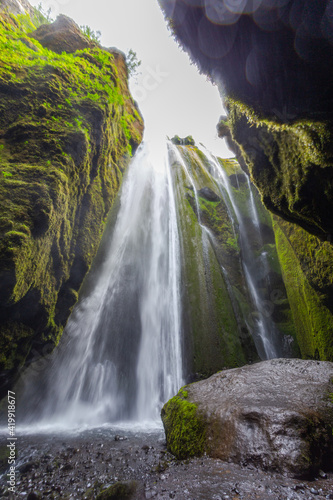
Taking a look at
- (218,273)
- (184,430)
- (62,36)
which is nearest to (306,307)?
(218,273)

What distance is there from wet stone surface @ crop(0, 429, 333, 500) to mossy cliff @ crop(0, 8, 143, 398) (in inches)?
71.2

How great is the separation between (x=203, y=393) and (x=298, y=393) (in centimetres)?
163

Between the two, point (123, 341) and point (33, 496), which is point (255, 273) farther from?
point (33, 496)

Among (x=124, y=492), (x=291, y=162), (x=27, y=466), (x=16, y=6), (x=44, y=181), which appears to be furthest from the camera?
(x=16, y=6)

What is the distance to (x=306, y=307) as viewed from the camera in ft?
24.6

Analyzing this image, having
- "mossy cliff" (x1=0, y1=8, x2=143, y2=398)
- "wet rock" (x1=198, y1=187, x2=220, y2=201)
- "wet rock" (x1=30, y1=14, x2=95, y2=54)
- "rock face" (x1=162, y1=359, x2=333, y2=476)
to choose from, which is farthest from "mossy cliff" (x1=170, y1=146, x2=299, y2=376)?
"wet rock" (x1=30, y1=14, x2=95, y2=54)

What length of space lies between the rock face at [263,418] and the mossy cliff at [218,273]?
3.19 meters

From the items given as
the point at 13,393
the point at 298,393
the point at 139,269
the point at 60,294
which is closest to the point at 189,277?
the point at 139,269

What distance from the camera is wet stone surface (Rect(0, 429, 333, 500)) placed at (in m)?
1.90

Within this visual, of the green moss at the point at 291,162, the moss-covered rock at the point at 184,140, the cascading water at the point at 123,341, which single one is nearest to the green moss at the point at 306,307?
the green moss at the point at 291,162

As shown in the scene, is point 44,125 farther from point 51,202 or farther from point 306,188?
point 306,188

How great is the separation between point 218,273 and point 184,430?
6.56 m

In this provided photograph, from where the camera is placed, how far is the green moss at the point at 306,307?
21.1 feet

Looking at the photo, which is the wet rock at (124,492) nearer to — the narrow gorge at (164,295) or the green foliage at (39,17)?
the narrow gorge at (164,295)
